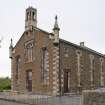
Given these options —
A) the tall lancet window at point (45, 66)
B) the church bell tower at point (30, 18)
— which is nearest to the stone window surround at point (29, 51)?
the church bell tower at point (30, 18)

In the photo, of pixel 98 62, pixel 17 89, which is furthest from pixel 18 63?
pixel 98 62

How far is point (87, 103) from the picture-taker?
655 inches

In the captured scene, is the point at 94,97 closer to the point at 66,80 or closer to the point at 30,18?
the point at 66,80

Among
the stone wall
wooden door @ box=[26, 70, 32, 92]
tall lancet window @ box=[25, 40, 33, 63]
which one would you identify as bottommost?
the stone wall

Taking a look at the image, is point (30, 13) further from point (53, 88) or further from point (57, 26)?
point (53, 88)

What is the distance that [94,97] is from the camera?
16.2 metres

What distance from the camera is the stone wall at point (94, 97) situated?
15891 millimetres

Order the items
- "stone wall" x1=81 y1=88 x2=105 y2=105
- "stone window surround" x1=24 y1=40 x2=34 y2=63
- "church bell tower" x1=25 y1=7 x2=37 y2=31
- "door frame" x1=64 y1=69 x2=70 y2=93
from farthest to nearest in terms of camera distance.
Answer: "church bell tower" x1=25 y1=7 x2=37 y2=31
"stone window surround" x1=24 y1=40 x2=34 y2=63
"door frame" x1=64 y1=69 x2=70 y2=93
"stone wall" x1=81 y1=88 x2=105 y2=105

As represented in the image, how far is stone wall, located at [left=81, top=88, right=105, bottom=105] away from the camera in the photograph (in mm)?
15891

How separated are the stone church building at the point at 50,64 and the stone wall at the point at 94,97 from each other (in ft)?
57.2

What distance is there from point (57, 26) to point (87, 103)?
18.6m

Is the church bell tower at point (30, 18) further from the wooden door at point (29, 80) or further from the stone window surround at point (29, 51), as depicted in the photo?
the wooden door at point (29, 80)

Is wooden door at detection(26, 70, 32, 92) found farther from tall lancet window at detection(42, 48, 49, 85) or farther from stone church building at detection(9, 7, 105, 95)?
tall lancet window at detection(42, 48, 49, 85)

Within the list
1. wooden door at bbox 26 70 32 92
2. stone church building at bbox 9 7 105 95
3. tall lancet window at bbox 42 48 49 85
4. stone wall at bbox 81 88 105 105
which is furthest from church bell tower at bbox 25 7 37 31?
stone wall at bbox 81 88 105 105
